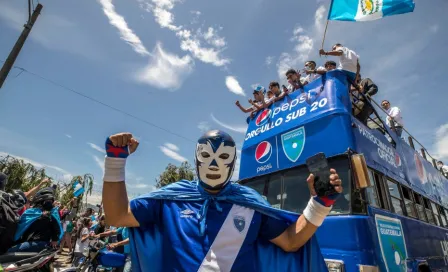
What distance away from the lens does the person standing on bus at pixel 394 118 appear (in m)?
6.60

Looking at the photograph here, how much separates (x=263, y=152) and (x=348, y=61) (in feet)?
8.17

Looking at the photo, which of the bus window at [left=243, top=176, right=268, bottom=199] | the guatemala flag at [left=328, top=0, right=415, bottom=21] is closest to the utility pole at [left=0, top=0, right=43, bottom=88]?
the bus window at [left=243, top=176, right=268, bottom=199]

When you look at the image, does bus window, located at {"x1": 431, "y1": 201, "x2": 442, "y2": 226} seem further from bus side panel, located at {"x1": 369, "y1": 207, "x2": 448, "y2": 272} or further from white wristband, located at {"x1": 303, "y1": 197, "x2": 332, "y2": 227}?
white wristband, located at {"x1": 303, "y1": 197, "x2": 332, "y2": 227}

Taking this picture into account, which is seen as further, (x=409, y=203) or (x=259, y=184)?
(x=409, y=203)

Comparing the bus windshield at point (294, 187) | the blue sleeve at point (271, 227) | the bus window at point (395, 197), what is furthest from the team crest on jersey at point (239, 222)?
the bus window at point (395, 197)

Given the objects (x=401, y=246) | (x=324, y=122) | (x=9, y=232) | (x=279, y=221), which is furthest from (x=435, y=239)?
(x=9, y=232)

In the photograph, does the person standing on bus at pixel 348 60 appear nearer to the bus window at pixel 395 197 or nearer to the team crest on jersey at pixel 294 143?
the team crest on jersey at pixel 294 143

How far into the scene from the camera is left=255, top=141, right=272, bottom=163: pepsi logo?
4918mm

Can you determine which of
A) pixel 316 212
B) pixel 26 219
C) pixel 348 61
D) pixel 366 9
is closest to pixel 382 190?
pixel 348 61

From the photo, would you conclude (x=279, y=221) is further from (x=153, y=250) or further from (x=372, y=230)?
(x=372, y=230)

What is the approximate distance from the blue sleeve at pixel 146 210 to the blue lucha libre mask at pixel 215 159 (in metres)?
0.39

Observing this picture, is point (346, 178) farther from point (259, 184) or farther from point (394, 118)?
point (394, 118)

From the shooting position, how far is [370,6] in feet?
20.1

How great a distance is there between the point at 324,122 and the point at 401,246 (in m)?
2.19
